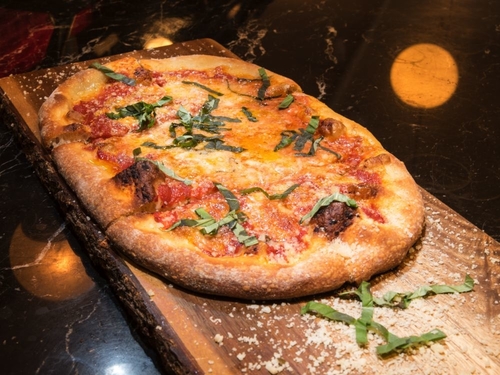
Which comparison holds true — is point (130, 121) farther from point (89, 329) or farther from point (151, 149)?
point (89, 329)

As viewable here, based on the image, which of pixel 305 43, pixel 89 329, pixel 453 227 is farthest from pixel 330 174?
pixel 305 43

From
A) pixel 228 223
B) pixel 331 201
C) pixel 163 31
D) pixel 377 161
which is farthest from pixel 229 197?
pixel 163 31

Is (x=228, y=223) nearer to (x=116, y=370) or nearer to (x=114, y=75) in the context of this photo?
(x=116, y=370)

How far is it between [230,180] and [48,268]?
1.05 metres

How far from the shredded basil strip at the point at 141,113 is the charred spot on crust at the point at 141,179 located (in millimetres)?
608

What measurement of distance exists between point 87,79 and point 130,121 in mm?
643

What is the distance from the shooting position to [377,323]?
8.31ft

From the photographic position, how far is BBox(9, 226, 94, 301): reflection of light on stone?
2977mm

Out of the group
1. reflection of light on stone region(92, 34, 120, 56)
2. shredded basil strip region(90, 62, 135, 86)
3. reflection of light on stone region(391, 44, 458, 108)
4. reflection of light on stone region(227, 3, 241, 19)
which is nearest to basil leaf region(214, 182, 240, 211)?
shredded basil strip region(90, 62, 135, 86)

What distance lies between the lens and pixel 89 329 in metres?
2.78

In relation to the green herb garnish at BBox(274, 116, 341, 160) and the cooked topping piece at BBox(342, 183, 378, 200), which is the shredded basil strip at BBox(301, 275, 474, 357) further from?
the green herb garnish at BBox(274, 116, 341, 160)

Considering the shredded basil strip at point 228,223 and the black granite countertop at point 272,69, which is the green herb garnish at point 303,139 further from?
the black granite countertop at point 272,69

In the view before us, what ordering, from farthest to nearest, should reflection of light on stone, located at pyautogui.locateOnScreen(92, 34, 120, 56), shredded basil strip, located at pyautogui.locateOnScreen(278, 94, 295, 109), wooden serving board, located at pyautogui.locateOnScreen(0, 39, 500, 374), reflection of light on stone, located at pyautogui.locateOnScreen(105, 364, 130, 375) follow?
reflection of light on stone, located at pyautogui.locateOnScreen(92, 34, 120, 56) < shredded basil strip, located at pyautogui.locateOnScreen(278, 94, 295, 109) < reflection of light on stone, located at pyautogui.locateOnScreen(105, 364, 130, 375) < wooden serving board, located at pyautogui.locateOnScreen(0, 39, 500, 374)

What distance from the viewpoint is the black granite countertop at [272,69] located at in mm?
2791
